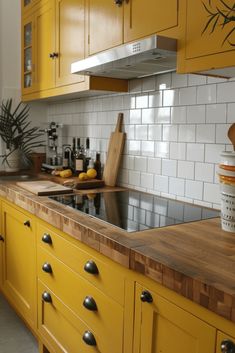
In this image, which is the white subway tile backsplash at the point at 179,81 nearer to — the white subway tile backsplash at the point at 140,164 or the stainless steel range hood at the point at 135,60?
the stainless steel range hood at the point at 135,60

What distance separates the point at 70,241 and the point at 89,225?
198 mm

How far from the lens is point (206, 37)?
4.36 ft

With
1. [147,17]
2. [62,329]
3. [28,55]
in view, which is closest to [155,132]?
[147,17]

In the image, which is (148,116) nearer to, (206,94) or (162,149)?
(162,149)

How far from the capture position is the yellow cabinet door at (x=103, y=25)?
1.81 metres

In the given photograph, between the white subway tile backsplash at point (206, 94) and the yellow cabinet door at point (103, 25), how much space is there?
451 mm

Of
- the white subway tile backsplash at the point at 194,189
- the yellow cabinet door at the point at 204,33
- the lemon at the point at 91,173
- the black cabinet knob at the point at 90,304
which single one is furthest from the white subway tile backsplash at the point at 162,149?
the black cabinet knob at the point at 90,304

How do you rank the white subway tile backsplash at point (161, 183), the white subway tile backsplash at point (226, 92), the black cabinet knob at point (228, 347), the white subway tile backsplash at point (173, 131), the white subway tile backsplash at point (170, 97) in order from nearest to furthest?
the black cabinet knob at point (228, 347), the white subway tile backsplash at point (226, 92), the white subway tile backsplash at point (173, 131), the white subway tile backsplash at point (170, 97), the white subway tile backsplash at point (161, 183)

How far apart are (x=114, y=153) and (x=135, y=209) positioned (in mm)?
696

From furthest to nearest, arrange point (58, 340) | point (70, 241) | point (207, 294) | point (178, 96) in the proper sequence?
point (178, 96), point (58, 340), point (70, 241), point (207, 294)

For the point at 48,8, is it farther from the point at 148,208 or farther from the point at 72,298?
the point at 72,298

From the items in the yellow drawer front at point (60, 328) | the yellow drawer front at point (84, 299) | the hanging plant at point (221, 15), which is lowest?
the yellow drawer front at point (60, 328)

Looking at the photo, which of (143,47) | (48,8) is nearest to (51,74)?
(48,8)

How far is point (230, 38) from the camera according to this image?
4.06 ft
